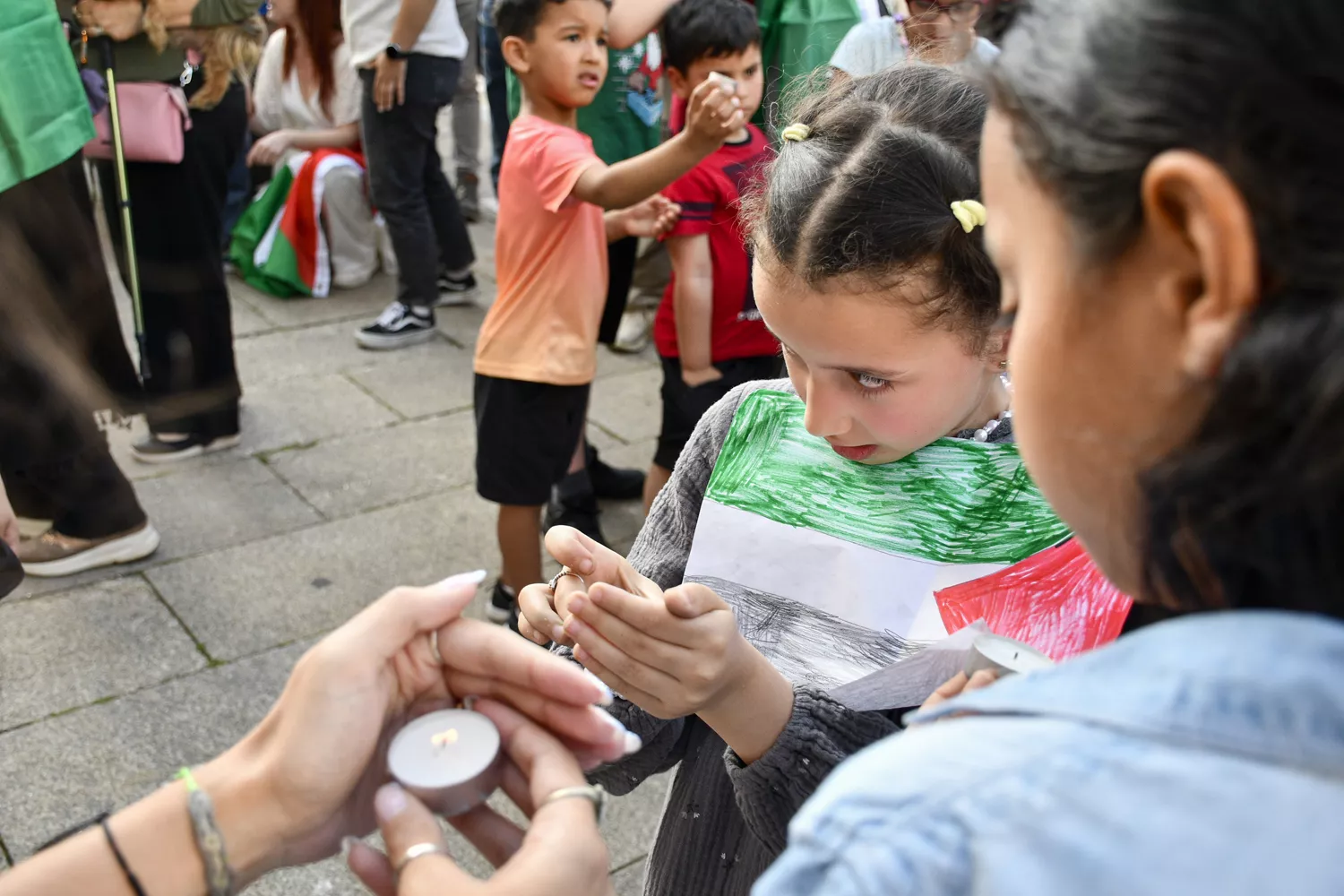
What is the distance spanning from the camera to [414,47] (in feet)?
15.6

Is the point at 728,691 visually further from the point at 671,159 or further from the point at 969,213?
the point at 671,159

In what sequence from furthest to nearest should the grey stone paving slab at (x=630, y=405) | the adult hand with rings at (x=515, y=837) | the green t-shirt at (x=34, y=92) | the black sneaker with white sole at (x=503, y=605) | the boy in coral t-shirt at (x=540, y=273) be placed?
the grey stone paving slab at (x=630, y=405), the black sneaker with white sole at (x=503, y=605), the boy in coral t-shirt at (x=540, y=273), the green t-shirt at (x=34, y=92), the adult hand with rings at (x=515, y=837)

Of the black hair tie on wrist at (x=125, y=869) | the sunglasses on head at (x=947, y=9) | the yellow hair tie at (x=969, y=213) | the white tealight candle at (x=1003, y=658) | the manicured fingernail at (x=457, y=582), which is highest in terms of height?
the yellow hair tie at (x=969, y=213)

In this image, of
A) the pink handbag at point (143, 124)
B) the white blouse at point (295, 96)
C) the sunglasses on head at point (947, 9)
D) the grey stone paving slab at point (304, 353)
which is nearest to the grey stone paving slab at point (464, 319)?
the grey stone paving slab at point (304, 353)

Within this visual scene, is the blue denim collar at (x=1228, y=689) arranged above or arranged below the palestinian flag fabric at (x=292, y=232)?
above

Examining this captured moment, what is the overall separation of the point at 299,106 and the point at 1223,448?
6.09 m

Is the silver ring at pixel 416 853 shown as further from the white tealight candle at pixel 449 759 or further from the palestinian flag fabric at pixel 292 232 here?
the palestinian flag fabric at pixel 292 232

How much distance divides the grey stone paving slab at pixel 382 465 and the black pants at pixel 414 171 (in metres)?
0.98

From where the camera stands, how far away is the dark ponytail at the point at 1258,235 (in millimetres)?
542

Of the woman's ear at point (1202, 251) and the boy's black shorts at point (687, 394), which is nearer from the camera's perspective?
the woman's ear at point (1202, 251)

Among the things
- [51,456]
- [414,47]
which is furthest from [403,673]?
[414,47]

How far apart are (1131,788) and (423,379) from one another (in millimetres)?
4642

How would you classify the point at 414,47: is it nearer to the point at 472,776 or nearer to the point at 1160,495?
the point at 472,776

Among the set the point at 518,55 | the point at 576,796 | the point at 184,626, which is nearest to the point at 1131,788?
the point at 576,796
